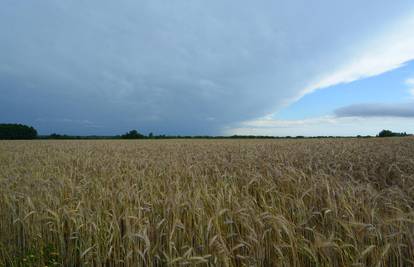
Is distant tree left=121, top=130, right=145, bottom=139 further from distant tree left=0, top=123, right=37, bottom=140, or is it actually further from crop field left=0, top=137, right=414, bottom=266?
crop field left=0, top=137, right=414, bottom=266

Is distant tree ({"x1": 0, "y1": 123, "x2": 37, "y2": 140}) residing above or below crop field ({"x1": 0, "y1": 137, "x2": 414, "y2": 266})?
above

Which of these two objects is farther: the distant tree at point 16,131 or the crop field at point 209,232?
the distant tree at point 16,131

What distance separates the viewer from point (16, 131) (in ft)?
229

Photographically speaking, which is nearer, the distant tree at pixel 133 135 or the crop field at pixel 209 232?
the crop field at pixel 209 232

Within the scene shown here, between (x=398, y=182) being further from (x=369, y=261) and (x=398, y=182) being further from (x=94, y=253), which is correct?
(x=94, y=253)

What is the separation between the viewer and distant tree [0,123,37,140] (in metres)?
67.8

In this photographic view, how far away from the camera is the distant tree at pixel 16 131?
6781 cm

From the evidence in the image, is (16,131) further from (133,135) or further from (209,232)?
(209,232)

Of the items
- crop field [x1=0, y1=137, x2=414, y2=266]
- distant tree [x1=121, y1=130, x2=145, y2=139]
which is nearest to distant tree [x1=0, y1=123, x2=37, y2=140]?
distant tree [x1=121, y1=130, x2=145, y2=139]

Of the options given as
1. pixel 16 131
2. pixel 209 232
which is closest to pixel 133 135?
pixel 16 131

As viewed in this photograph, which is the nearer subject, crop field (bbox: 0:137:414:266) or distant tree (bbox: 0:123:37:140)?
crop field (bbox: 0:137:414:266)

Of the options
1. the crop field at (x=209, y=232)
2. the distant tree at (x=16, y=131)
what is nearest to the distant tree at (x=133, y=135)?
the distant tree at (x=16, y=131)

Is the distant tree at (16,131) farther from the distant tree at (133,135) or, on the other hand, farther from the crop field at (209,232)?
the crop field at (209,232)

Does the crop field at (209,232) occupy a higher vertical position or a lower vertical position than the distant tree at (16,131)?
lower
